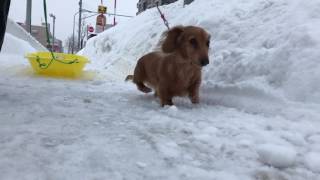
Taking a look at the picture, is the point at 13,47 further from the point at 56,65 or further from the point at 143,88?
the point at 143,88

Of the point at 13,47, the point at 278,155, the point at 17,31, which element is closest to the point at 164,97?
the point at 278,155

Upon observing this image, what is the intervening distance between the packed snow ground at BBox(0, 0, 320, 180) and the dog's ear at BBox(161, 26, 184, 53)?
532mm

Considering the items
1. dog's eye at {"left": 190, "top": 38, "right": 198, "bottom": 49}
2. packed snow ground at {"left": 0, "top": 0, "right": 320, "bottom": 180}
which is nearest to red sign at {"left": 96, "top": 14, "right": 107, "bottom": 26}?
packed snow ground at {"left": 0, "top": 0, "right": 320, "bottom": 180}

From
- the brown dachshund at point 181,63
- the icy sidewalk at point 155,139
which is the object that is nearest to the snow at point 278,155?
the icy sidewalk at point 155,139

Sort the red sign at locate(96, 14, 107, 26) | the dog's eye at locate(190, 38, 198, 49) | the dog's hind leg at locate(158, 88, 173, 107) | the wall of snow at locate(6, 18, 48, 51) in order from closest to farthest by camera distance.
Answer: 1. the dog's eye at locate(190, 38, 198, 49)
2. the dog's hind leg at locate(158, 88, 173, 107)
3. the wall of snow at locate(6, 18, 48, 51)
4. the red sign at locate(96, 14, 107, 26)

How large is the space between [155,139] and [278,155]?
2.15 feet

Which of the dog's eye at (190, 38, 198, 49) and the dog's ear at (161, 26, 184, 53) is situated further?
the dog's ear at (161, 26, 184, 53)

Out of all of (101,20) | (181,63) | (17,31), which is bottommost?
(17,31)

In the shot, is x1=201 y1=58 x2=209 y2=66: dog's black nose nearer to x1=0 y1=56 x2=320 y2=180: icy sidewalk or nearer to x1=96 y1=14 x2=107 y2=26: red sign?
x1=0 y1=56 x2=320 y2=180: icy sidewalk

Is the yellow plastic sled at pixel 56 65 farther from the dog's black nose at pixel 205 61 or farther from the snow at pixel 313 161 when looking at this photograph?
the snow at pixel 313 161

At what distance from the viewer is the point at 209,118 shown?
2.79 m

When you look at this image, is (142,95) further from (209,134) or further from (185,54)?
(209,134)

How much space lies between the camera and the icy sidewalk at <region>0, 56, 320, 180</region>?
169cm

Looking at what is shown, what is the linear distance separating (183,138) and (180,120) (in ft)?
1.60
